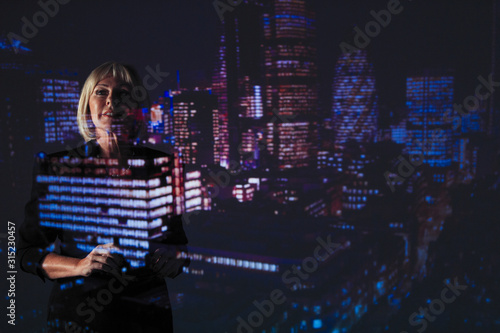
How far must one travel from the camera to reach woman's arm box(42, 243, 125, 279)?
93cm

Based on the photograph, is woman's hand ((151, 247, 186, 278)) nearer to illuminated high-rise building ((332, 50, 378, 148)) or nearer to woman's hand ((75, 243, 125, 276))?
woman's hand ((75, 243, 125, 276))

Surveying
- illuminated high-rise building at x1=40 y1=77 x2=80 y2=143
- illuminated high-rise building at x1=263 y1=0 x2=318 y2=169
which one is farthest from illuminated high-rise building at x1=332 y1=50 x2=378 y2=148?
illuminated high-rise building at x1=40 y1=77 x2=80 y2=143

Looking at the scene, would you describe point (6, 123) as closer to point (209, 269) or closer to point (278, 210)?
point (209, 269)

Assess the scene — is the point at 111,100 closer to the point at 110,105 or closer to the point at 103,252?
the point at 110,105

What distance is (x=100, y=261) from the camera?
0.93m

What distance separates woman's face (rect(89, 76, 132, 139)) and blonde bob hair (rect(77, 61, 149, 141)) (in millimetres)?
11

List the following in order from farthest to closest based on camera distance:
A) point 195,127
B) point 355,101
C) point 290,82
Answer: point 290,82, point 355,101, point 195,127

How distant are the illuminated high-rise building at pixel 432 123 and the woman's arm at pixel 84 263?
34.0 feet

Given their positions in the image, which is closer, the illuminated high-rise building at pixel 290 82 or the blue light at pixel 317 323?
the blue light at pixel 317 323

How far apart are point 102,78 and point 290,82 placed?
11.5 metres

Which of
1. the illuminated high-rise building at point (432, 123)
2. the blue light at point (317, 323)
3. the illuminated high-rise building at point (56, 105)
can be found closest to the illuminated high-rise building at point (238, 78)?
the illuminated high-rise building at point (56, 105)

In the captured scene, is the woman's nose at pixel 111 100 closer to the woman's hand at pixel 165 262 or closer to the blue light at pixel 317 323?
the woman's hand at pixel 165 262

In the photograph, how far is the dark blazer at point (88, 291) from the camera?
100 cm

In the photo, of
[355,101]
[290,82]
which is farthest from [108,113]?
[355,101]
